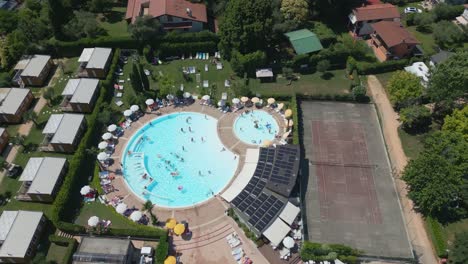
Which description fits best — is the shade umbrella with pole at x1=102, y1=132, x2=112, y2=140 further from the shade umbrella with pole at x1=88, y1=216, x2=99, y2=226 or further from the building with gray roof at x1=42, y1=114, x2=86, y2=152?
the shade umbrella with pole at x1=88, y1=216, x2=99, y2=226

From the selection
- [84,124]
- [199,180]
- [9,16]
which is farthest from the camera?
[9,16]

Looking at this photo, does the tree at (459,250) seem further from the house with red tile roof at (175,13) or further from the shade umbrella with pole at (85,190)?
the house with red tile roof at (175,13)

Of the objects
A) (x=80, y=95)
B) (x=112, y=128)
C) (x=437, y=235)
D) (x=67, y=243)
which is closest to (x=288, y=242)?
(x=437, y=235)

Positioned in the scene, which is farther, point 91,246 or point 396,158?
point 396,158

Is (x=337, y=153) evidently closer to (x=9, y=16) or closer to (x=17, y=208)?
(x=17, y=208)

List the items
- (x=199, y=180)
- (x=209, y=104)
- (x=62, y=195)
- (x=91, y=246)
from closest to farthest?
(x=91, y=246) → (x=62, y=195) → (x=199, y=180) → (x=209, y=104)

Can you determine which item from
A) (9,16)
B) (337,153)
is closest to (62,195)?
(337,153)
